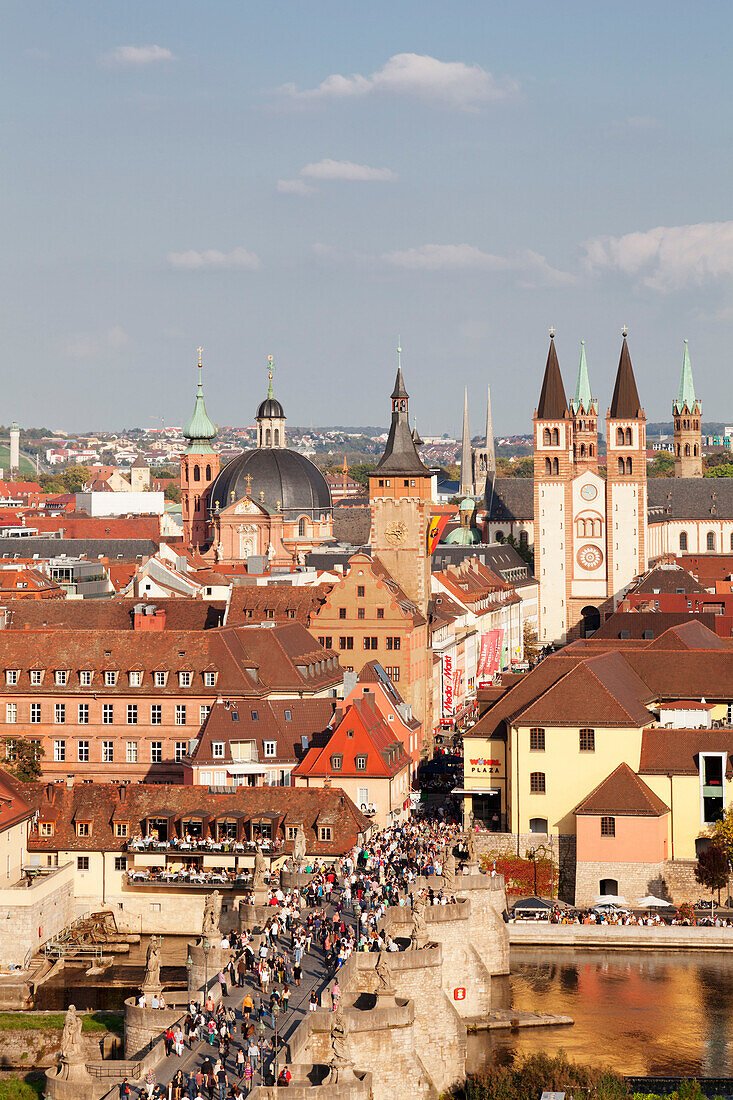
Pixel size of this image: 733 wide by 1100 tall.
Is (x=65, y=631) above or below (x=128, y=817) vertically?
above

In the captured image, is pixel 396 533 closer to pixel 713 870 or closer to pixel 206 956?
pixel 713 870

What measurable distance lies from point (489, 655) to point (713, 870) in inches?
3293

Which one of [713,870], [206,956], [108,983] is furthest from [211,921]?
[713,870]

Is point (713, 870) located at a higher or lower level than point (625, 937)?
higher

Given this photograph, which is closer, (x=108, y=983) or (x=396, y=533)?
(x=108, y=983)

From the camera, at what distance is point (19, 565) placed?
17750 centimetres

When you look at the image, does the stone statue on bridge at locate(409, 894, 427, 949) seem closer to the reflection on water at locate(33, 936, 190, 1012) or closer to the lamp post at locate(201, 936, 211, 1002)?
the lamp post at locate(201, 936, 211, 1002)

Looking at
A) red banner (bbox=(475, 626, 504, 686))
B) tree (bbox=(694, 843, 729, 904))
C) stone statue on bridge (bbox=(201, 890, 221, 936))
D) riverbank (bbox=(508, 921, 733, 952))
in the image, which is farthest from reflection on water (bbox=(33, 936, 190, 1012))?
red banner (bbox=(475, 626, 504, 686))

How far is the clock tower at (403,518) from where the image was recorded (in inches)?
5463

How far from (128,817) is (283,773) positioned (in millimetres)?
10489

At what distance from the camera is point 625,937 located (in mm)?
83250

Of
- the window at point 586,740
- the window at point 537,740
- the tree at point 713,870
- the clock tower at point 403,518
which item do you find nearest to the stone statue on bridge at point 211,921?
the window at point 537,740

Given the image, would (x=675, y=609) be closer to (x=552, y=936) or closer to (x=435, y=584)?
(x=435, y=584)

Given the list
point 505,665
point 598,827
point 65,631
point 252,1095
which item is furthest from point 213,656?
point 505,665
